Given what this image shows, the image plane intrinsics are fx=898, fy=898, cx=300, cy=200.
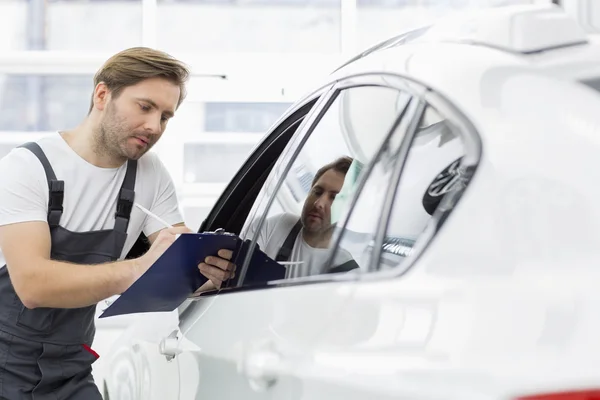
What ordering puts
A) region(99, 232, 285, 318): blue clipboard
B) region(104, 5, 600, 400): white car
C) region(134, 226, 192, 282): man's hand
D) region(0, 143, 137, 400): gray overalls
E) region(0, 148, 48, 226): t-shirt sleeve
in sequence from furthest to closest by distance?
region(0, 143, 137, 400): gray overalls → region(0, 148, 48, 226): t-shirt sleeve → region(134, 226, 192, 282): man's hand → region(99, 232, 285, 318): blue clipboard → region(104, 5, 600, 400): white car

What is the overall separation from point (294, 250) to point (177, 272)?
14.7 inches

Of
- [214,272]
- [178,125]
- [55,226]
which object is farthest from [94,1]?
[214,272]

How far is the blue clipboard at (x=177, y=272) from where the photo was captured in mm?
1724

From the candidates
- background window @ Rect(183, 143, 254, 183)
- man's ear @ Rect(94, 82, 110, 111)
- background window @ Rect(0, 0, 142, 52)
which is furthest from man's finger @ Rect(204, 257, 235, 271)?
background window @ Rect(0, 0, 142, 52)

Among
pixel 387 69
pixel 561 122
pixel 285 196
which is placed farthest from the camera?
pixel 285 196

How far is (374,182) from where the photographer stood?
4.21 ft

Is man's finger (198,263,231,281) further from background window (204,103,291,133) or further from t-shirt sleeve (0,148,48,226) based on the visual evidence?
background window (204,103,291,133)

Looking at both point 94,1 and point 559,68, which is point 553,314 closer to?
point 559,68

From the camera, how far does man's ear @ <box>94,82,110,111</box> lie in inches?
108

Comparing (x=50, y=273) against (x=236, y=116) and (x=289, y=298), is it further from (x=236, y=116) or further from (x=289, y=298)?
(x=236, y=116)

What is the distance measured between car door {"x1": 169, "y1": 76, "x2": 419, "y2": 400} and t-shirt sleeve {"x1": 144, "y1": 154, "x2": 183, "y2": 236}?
909 millimetres

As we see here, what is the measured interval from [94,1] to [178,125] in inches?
49.4

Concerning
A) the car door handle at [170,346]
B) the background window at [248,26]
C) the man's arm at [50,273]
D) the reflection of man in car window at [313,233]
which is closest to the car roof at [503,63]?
the reflection of man in car window at [313,233]

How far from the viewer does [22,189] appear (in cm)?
246
